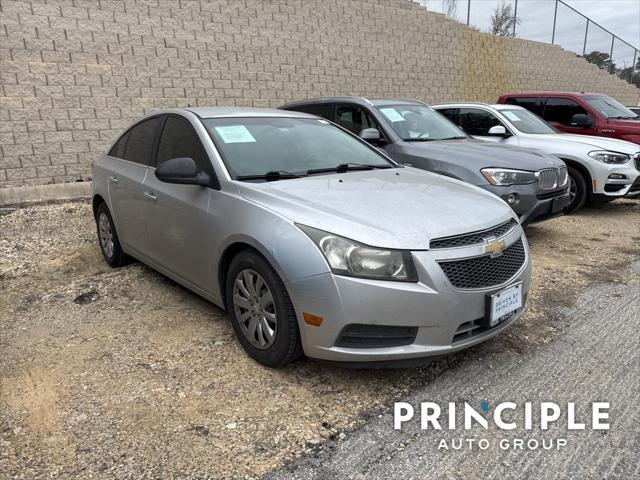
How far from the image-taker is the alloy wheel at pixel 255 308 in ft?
9.64

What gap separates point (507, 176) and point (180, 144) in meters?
3.45

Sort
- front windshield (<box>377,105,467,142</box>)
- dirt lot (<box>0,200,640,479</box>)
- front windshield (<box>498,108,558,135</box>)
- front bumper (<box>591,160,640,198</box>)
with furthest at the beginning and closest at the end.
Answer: front windshield (<box>498,108,558,135</box>) < front bumper (<box>591,160,640,198</box>) < front windshield (<box>377,105,467,142</box>) < dirt lot (<box>0,200,640,479</box>)

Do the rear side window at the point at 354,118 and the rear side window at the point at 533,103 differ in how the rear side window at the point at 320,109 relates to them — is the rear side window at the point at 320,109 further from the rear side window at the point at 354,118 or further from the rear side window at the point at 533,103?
the rear side window at the point at 533,103

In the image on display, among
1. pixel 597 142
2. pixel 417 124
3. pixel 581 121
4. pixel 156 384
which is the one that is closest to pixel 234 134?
pixel 156 384

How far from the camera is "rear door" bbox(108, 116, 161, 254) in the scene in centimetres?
426

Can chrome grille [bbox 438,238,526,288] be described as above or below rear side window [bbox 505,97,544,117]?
below

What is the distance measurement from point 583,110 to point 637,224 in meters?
3.07

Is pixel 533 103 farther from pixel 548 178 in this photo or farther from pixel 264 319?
pixel 264 319

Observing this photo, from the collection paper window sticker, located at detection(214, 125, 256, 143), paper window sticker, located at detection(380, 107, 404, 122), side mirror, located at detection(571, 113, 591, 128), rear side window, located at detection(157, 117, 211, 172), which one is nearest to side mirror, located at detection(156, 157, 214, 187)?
rear side window, located at detection(157, 117, 211, 172)

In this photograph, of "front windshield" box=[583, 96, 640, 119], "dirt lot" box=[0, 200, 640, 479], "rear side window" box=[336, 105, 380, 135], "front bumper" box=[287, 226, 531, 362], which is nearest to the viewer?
"dirt lot" box=[0, 200, 640, 479]

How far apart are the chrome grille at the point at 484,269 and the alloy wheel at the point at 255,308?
40.4 inches

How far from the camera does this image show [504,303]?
292cm

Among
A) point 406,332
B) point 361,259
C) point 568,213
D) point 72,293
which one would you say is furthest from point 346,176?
point 568,213

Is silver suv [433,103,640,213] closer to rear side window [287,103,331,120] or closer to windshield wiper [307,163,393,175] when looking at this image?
rear side window [287,103,331,120]
